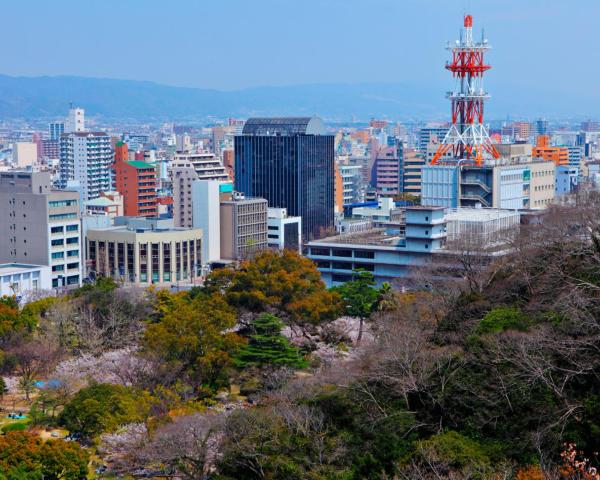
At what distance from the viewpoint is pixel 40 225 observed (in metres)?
43.7

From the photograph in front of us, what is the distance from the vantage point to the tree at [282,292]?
2794 cm

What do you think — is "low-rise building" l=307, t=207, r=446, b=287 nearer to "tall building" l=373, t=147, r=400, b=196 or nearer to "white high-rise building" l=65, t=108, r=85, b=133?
"tall building" l=373, t=147, r=400, b=196

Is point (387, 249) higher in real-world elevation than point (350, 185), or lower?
lower

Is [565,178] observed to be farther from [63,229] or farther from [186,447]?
[186,447]

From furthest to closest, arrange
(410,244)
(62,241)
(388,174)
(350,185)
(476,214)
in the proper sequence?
(388,174) < (350,185) < (62,241) < (476,214) < (410,244)

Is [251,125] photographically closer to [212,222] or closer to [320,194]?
[320,194]

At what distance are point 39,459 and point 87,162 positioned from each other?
189ft

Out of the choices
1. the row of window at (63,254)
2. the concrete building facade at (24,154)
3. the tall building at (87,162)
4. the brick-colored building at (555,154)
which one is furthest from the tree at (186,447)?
the concrete building facade at (24,154)

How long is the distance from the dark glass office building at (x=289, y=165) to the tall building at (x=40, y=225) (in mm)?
18003

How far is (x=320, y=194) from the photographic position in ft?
205

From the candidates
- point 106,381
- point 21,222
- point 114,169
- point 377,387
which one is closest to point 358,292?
point 106,381

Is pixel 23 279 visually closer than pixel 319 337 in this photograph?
No

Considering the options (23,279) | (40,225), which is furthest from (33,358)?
(40,225)

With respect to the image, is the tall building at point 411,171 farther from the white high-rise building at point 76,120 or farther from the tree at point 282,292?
the tree at point 282,292
